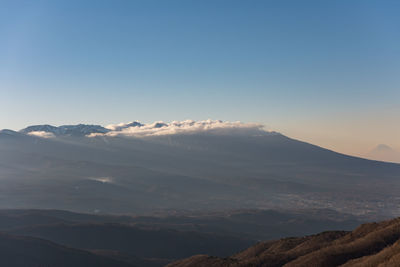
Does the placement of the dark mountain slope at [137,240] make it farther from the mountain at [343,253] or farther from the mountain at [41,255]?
the mountain at [343,253]

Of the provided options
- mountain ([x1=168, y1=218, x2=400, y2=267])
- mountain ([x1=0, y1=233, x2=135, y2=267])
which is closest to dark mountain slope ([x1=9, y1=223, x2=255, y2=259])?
mountain ([x1=0, y1=233, x2=135, y2=267])

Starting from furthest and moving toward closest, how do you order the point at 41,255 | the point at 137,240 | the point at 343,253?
the point at 137,240
the point at 41,255
the point at 343,253

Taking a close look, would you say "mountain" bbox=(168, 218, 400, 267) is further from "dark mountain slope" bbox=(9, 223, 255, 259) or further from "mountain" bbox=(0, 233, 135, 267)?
"dark mountain slope" bbox=(9, 223, 255, 259)

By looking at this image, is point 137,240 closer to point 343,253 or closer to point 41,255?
point 41,255

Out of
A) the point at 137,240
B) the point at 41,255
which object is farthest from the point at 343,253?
the point at 137,240

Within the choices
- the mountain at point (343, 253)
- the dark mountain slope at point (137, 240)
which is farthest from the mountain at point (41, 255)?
the mountain at point (343, 253)

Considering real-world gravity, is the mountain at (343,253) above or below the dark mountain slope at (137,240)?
above

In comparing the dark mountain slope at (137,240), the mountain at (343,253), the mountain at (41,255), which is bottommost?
the dark mountain slope at (137,240)

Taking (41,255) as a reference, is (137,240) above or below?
below

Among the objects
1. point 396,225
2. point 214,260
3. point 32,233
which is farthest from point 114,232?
point 396,225
